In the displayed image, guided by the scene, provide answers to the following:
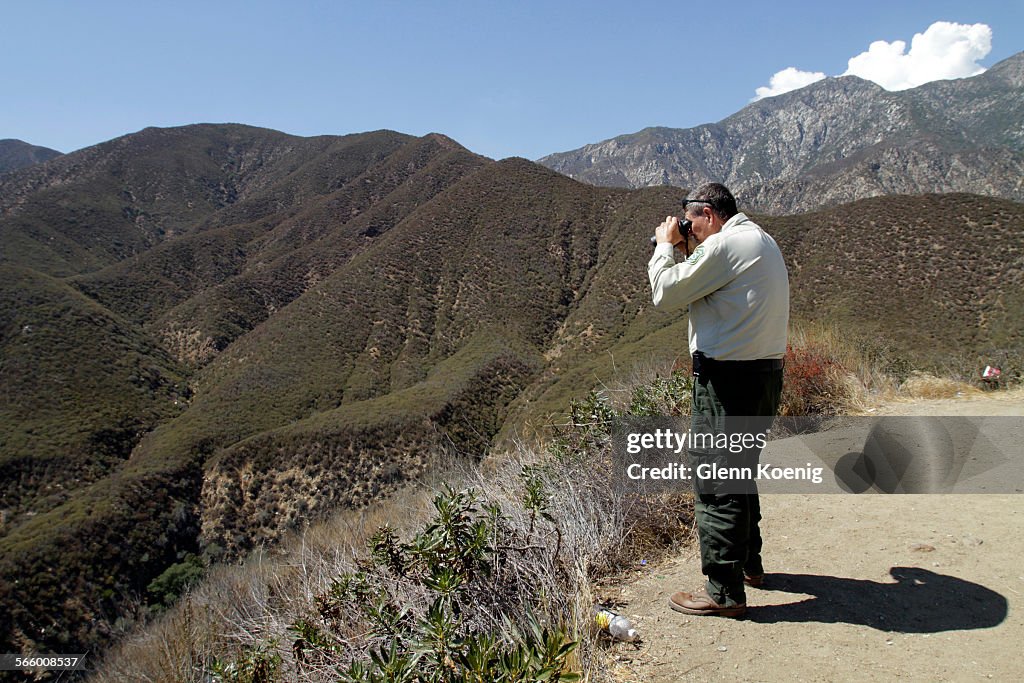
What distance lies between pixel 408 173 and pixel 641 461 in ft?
281

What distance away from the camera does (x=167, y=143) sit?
4336 inches

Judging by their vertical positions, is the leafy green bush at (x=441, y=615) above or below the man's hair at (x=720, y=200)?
below

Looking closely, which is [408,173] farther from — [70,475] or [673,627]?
[673,627]

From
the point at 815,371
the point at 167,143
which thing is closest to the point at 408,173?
the point at 167,143

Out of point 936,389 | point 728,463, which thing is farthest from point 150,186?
point 728,463

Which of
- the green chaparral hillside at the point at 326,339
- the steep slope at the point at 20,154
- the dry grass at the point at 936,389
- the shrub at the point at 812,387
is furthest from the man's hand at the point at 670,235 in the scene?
the steep slope at the point at 20,154

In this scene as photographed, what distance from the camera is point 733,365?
231 centimetres

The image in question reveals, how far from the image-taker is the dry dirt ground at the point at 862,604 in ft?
6.66

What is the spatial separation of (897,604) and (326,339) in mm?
40727

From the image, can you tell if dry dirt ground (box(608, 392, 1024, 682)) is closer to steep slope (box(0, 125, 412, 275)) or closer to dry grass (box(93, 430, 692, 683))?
dry grass (box(93, 430, 692, 683))

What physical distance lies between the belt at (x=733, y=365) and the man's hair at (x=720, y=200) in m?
0.67

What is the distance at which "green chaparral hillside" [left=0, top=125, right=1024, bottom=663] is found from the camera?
2450cm

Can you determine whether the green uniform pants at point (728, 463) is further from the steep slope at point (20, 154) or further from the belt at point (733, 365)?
the steep slope at point (20, 154)

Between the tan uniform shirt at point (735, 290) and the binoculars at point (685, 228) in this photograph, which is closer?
the tan uniform shirt at point (735, 290)
